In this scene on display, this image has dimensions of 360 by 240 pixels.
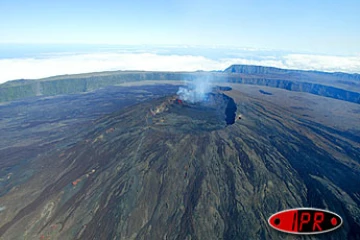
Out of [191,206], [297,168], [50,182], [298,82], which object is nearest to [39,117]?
[50,182]

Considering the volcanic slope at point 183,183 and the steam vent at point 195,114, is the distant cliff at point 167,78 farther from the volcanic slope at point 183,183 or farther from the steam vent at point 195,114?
the volcanic slope at point 183,183

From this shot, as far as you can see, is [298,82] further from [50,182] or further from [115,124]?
[50,182]

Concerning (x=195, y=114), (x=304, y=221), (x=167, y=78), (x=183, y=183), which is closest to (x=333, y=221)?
(x=304, y=221)

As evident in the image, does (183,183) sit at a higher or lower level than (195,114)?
lower

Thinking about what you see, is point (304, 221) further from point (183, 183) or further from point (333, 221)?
point (183, 183)

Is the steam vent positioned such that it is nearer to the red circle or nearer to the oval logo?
the oval logo

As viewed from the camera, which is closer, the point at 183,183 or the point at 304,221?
the point at 304,221
